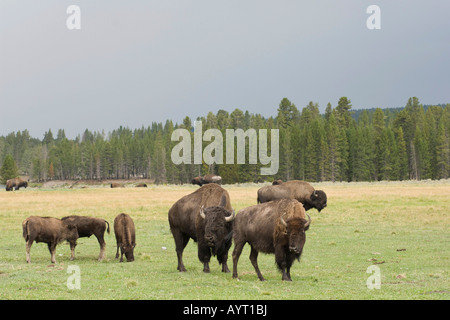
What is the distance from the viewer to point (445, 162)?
10375 centimetres

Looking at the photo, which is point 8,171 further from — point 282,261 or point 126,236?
point 282,261

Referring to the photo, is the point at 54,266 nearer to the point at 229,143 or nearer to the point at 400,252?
the point at 400,252

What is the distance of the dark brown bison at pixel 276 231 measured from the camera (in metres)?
11.6

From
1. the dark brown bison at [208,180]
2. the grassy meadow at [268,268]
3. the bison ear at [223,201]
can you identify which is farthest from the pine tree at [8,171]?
the bison ear at [223,201]

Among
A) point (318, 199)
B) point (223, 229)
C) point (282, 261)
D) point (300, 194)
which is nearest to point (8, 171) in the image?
point (300, 194)

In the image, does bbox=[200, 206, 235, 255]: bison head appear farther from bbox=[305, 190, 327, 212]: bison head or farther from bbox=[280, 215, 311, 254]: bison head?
bbox=[305, 190, 327, 212]: bison head

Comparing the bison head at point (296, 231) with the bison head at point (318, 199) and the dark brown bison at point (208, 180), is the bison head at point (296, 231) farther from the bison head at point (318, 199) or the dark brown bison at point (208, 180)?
the dark brown bison at point (208, 180)

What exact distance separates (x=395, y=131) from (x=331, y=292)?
11138 cm

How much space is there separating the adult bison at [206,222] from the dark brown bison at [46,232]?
4.42 metres

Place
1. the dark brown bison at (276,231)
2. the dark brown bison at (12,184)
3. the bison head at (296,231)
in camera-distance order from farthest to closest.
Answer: the dark brown bison at (12,184) < the dark brown bison at (276,231) < the bison head at (296,231)

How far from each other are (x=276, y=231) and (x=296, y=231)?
0.63 m

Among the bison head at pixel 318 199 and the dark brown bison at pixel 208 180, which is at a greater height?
the bison head at pixel 318 199

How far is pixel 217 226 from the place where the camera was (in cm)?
1287

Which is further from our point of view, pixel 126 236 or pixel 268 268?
pixel 126 236
